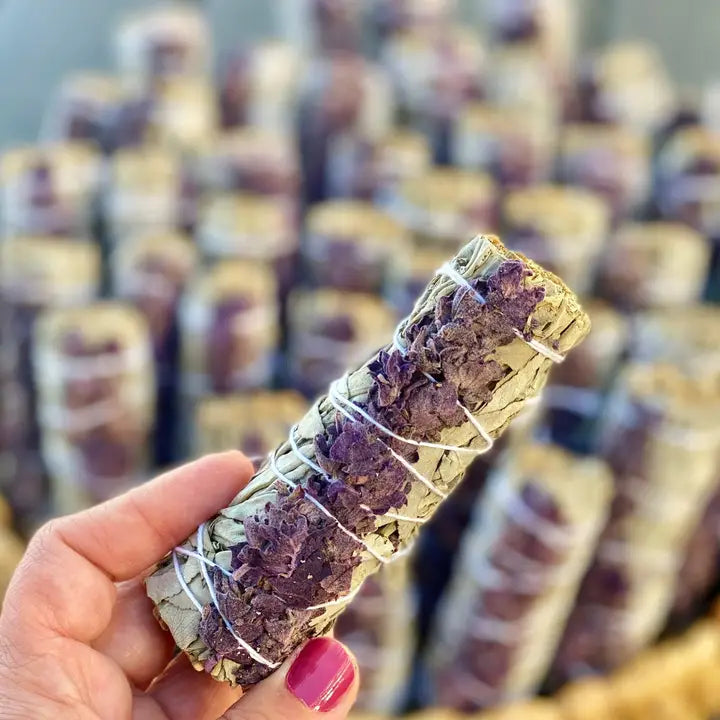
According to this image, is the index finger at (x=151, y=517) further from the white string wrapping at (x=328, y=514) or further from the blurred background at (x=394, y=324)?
the blurred background at (x=394, y=324)

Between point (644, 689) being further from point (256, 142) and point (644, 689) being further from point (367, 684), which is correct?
point (256, 142)

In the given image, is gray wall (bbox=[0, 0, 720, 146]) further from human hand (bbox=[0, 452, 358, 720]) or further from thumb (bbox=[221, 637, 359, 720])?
thumb (bbox=[221, 637, 359, 720])

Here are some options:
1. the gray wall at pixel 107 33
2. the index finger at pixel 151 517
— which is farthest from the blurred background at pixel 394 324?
the index finger at pixel 151 517

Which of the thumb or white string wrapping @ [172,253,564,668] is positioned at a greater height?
white string wrapping @ [172,253,564,668]

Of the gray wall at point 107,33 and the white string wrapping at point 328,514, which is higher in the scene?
the gray wall at point 107,33

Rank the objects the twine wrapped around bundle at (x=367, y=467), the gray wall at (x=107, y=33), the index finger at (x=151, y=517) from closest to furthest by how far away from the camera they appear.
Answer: the twine wrapped around bundle at (x=367, y=467), the index finger at (x=151, y=517), the gray wall at (x=107, y=33)

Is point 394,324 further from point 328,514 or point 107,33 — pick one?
point 107,33

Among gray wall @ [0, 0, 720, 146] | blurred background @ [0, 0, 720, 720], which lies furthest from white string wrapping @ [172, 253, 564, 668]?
gray wall @ [0, 0, 720, 146]
